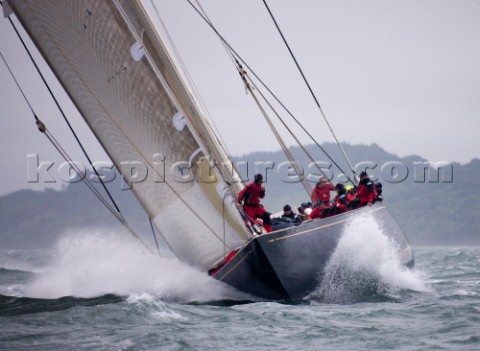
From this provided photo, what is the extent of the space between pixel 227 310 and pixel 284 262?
983 millimetres

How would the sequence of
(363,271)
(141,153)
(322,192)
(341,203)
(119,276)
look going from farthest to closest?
(322,192) < (341,203) < (119,276) < (363,271) < (141,153)

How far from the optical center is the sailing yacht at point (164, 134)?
1058cm

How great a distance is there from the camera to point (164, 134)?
10.9 metres

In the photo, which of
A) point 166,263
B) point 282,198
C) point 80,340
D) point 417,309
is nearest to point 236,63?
point 166,263

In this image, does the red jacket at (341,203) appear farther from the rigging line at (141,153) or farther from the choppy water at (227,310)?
the rigging line at (141,153)

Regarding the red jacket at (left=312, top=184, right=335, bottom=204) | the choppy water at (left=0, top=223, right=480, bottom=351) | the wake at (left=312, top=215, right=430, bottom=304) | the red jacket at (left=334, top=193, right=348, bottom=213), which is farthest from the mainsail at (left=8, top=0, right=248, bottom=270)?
the red jacket at (left=312, top=184, right=335, bottom=204)

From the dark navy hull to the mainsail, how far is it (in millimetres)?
554

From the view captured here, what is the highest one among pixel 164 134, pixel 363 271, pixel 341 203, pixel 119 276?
pixel 164 134

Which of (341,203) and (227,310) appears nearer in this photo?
(227,310)

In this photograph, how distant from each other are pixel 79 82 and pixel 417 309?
572cm

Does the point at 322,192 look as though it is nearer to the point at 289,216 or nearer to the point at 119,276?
the point at 289,216

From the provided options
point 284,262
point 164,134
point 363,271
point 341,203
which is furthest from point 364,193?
point 164,134

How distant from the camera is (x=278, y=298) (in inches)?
417

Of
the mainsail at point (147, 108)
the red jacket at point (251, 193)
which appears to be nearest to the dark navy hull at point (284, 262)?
the mainsail at point (147, 108)
